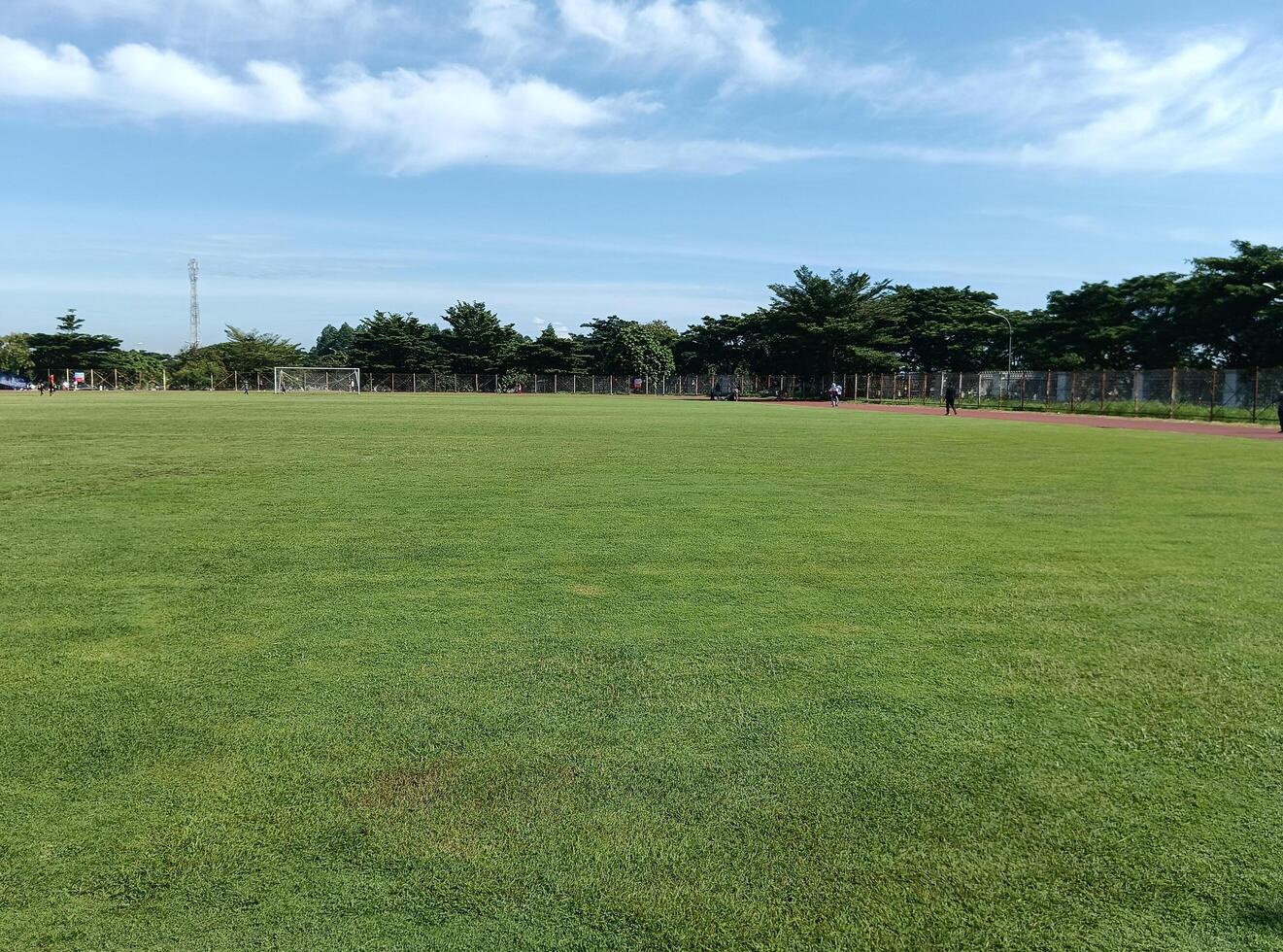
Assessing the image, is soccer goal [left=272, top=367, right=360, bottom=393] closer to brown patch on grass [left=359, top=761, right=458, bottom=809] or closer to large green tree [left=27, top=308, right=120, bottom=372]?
large green tree [left=27, top=308, right=120, bottom=372]

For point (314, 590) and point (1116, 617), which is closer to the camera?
point (1116, 617)

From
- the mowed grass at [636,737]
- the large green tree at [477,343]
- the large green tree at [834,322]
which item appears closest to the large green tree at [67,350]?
the large green tree at [477,343]

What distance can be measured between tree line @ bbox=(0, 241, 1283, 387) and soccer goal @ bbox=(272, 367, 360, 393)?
593cm

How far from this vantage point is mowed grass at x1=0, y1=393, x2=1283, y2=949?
239 cm

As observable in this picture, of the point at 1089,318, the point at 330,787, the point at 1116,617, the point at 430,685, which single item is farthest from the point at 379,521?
the point at 1089,318

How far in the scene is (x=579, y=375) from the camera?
9456 cm

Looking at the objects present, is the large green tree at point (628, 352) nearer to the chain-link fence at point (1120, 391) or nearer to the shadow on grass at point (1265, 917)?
the chain-link fence at point (1120, 391)

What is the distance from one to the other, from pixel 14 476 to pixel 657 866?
12.4 m

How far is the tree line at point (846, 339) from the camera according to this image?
177ft

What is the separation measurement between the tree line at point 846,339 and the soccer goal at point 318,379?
5.93 m

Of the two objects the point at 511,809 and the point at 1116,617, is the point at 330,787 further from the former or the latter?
the point at 1116,617

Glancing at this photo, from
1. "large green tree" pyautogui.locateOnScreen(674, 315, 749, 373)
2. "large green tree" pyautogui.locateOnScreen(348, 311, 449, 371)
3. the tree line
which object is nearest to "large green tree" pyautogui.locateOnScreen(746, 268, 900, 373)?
the tree line

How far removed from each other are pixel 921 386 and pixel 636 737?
6028 centimetres

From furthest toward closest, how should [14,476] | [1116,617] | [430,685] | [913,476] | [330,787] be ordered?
[913,476] < [14,476] < [1116,617] < [430,685] < [330,787]
